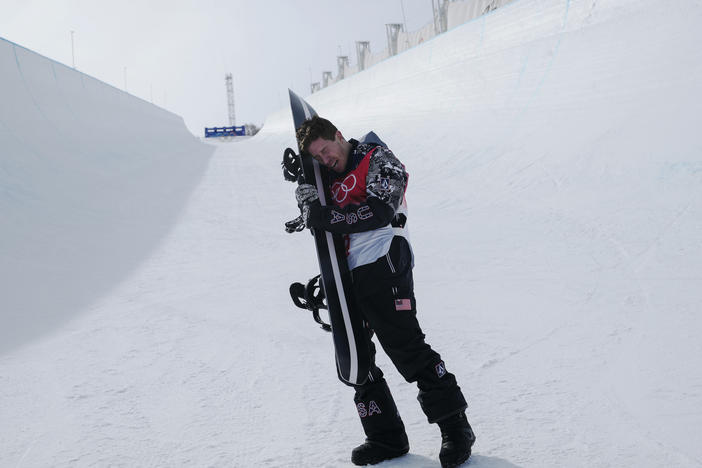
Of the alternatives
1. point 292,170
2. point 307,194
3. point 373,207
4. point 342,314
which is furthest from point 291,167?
point 342,314

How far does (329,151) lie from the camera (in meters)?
2.07

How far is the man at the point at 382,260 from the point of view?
6.57 ft

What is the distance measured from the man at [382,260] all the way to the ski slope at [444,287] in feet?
0.67

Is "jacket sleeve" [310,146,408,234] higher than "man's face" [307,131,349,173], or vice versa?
"man's face" [307,131,349,173]

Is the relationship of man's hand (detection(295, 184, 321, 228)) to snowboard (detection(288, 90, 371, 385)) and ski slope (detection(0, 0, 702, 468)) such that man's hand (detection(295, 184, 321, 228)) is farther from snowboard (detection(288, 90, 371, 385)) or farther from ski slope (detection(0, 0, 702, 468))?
ski slope (detection(0, 0, 702, 468))

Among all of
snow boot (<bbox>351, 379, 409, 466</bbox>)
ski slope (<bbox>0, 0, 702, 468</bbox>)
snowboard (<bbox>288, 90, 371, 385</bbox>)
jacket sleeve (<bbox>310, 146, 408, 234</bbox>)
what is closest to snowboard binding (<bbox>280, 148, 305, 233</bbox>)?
snowboard (<bbox>288, 90, 371, 385</bbox>)

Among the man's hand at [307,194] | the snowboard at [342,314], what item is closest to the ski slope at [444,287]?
the snowboard at [342,314]

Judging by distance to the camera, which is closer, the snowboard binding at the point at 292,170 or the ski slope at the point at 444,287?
the snowboard binding at the point at 292,170

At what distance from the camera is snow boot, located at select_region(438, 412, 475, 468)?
201 centimetres

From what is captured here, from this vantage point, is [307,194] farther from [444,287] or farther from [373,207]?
[444,287]

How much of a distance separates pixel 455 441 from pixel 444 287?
2.55 meters

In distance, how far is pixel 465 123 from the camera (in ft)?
40.0

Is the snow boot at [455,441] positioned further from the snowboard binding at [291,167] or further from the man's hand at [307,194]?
the snowboard binding at [291,167]

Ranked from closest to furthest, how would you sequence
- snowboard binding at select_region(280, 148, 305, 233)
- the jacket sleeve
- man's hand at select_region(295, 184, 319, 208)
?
1. the jacket sleeve
2. man's hand at select_region(295, 184, 319, 208)
3. snowboard binding at select_region(280, 148, 305, 233)
